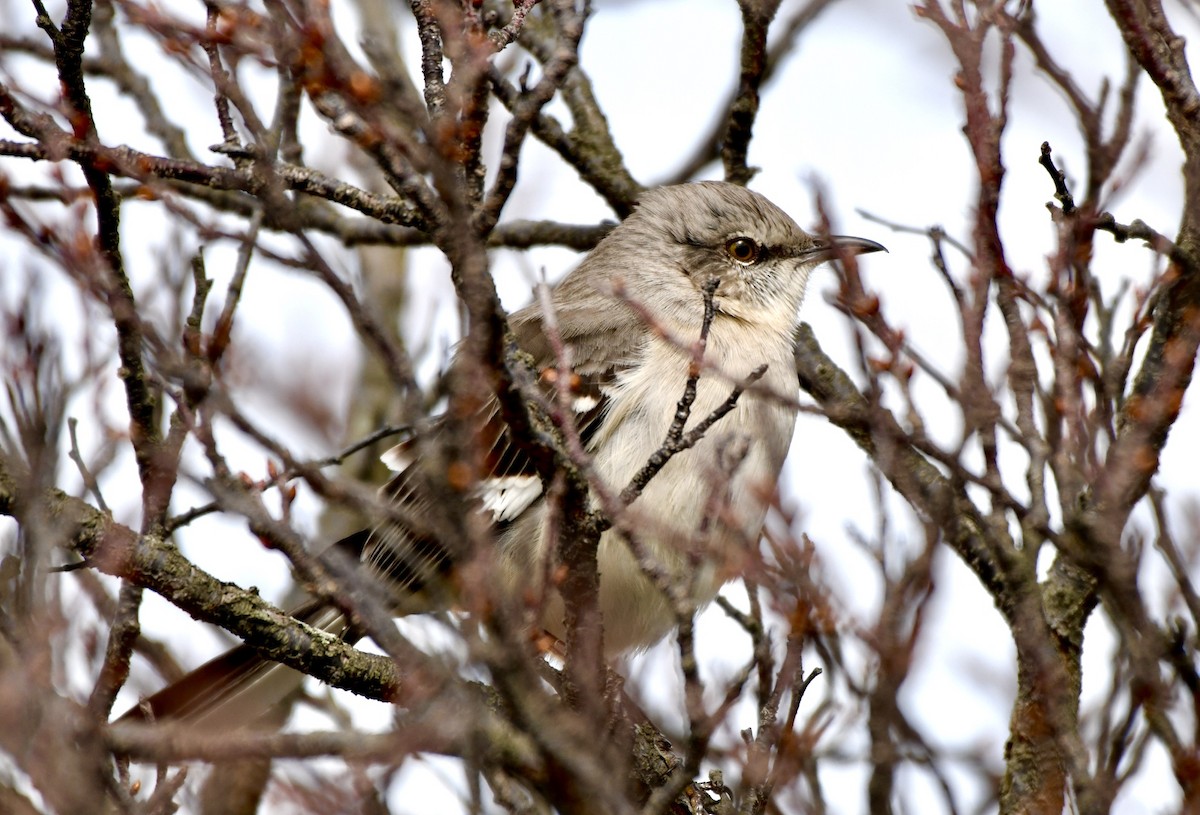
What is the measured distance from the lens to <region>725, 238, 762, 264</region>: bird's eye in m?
6.19

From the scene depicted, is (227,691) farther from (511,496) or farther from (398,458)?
(398,458)

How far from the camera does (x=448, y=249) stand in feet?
7.71

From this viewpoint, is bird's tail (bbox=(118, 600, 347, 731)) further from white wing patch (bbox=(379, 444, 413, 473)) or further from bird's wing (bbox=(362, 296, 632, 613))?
white wing patch (bbox=(379, 444, 413, 473))

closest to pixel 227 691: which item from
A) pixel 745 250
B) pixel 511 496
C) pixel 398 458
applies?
pixel 511 496

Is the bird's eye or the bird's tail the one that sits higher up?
the bird's eye

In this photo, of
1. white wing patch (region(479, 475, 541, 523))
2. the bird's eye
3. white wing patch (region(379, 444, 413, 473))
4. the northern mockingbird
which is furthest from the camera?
the bird's eye

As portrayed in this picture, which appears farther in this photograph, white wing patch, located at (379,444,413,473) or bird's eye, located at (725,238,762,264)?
bird's eye, located at (725,238,762,264)

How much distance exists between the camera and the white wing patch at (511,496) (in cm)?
505

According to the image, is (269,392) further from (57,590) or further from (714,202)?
(714,202)

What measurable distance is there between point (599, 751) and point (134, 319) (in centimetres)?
119

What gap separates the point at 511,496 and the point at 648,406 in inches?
25.2

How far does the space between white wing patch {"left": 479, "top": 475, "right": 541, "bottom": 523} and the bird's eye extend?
1.74m

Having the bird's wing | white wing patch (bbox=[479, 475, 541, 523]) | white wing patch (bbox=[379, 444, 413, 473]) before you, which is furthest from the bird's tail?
white wing patch (bbox=[379, 444, 413, 473])

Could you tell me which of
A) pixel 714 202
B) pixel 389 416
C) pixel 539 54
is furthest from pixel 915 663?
pixel 389 416
